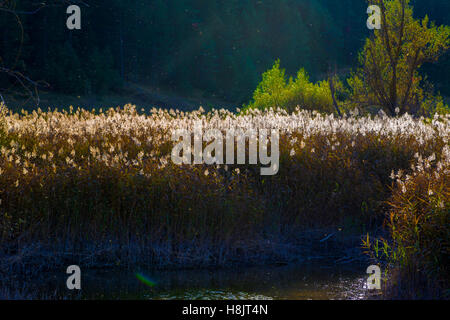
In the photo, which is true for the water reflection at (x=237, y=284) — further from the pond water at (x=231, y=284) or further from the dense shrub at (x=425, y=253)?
the dense shrub at (x=425, y=253)

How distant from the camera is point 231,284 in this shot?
25.1 feet

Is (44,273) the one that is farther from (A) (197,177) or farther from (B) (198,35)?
(B) (198,35)

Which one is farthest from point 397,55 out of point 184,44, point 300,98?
point 184,44

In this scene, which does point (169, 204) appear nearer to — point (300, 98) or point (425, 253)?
point (425, 253)

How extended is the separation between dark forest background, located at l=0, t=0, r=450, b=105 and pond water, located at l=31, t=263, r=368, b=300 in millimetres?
33154

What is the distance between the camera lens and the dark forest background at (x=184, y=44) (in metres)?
41.4

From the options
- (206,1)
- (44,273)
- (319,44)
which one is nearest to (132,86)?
(206,1)

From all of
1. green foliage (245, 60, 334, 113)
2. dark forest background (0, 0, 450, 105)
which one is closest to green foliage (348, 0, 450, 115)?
green foliage (245, 60, 334, 113)

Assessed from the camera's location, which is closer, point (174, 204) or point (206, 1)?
point (174, 204)

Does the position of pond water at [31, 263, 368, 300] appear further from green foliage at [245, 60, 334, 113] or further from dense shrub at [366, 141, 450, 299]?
green foliage at [245, 60, 334, 113]

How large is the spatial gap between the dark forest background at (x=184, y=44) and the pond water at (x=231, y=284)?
109ft

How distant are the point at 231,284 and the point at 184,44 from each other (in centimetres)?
5083

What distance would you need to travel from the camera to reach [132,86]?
50031 millimetres
